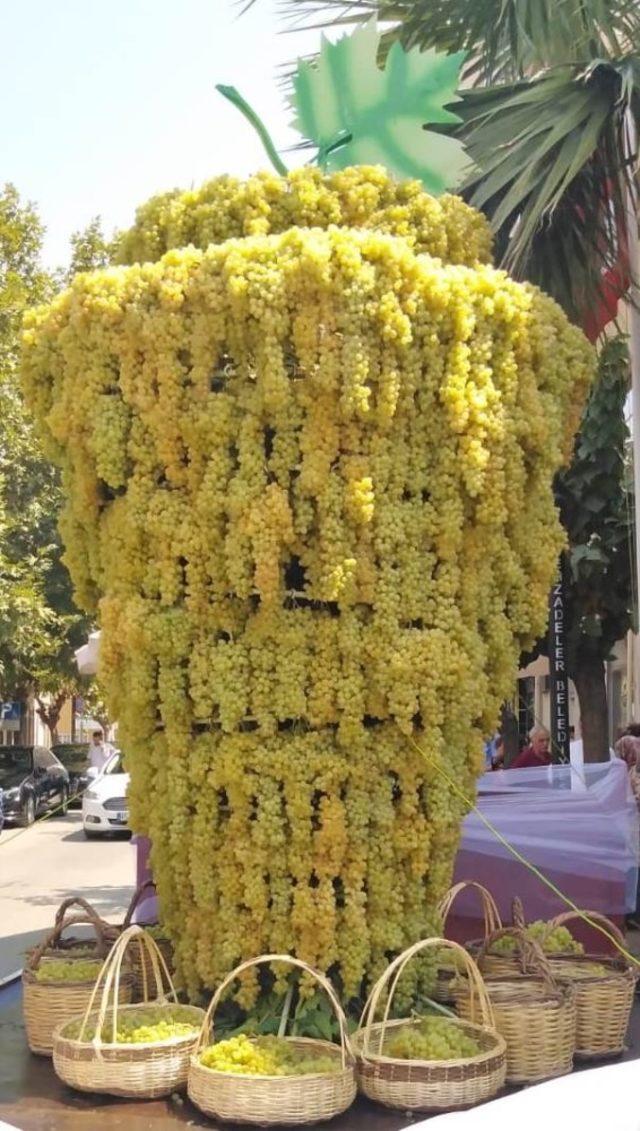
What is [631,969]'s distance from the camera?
16.7 feet

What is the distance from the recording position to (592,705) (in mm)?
11273

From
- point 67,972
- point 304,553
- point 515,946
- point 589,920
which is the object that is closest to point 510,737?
point 515,946

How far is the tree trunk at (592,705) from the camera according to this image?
36.4 ft

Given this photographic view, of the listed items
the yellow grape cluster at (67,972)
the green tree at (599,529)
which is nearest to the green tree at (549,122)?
the green tree at (599,529)

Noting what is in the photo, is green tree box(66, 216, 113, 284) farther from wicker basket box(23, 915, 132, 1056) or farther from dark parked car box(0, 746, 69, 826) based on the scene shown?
wicker basket box(23, 915, 132, 1056)

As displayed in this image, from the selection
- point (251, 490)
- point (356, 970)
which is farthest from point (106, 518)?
point (356, 970)

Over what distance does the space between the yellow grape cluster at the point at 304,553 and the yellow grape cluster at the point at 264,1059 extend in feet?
1.10

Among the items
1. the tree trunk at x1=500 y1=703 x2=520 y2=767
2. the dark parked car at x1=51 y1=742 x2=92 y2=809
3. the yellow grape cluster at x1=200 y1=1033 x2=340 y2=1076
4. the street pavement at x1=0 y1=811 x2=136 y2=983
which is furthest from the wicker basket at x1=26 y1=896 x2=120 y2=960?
the dark parked car at x1=51 y1=742 x2=92 y2=809

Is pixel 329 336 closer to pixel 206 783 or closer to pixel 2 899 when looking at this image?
pixel 206 783

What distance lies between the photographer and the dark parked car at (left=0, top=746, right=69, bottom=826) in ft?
68.7

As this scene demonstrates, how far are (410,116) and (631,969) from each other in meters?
3.72

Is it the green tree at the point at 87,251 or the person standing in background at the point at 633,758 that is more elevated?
the green tree at the point at 87,251

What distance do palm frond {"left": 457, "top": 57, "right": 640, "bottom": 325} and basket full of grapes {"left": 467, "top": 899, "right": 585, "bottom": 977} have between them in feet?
12.3

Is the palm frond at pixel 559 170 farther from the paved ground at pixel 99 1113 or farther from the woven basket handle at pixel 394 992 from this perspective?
the paved ground at pixel 99 1113
